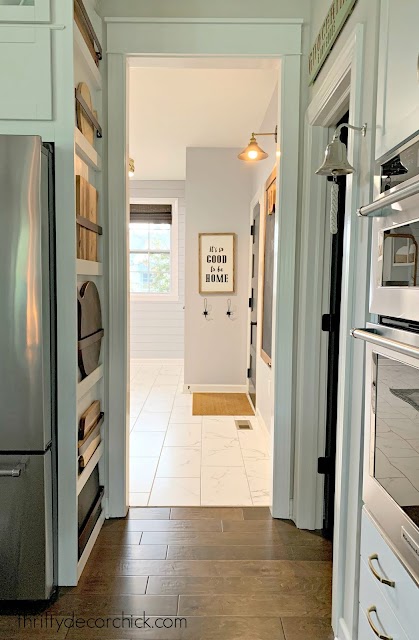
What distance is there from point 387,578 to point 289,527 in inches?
54.6

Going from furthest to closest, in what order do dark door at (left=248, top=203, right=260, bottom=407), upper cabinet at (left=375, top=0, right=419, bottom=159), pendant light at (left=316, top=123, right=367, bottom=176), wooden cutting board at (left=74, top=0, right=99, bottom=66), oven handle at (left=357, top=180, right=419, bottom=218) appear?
dark door at (left=248, top=203, right=260, bottom=407), wooden cutting board at (left=74, top=0, right=99, bottom=66), pendant light at (left=316, top=123, right=367, bottom=176), upper cabinet at (left=375, top=0, right=419, bottom=159), oven handle at (left=357, top=180, right=419, bottom=218)

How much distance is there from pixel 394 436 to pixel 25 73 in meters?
1.83

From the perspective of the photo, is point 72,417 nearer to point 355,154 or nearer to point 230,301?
point 355,154

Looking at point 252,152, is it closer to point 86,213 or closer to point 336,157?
point 86,213

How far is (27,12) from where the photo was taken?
5.84 feet

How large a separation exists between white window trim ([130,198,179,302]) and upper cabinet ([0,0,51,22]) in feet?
17.4

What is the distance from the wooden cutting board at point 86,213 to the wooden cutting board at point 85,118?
0.73 feet

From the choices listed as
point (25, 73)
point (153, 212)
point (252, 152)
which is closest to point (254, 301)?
point (252, 152)

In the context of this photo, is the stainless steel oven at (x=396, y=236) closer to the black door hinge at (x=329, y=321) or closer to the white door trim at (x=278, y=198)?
the black door hinge at (x=329, y=321)

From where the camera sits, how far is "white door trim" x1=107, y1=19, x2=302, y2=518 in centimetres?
237

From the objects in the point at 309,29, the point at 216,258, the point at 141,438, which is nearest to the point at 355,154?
the point at 309,29

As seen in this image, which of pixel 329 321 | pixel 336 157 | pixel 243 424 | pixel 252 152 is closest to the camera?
pixel 336 157

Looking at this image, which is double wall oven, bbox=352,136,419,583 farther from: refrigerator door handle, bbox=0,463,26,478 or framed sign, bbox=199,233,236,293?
framed sign, bbox=199,233,236,293

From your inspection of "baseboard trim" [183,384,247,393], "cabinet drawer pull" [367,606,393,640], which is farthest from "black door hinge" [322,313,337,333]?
"baseboard trim" [183,384,247,393]
